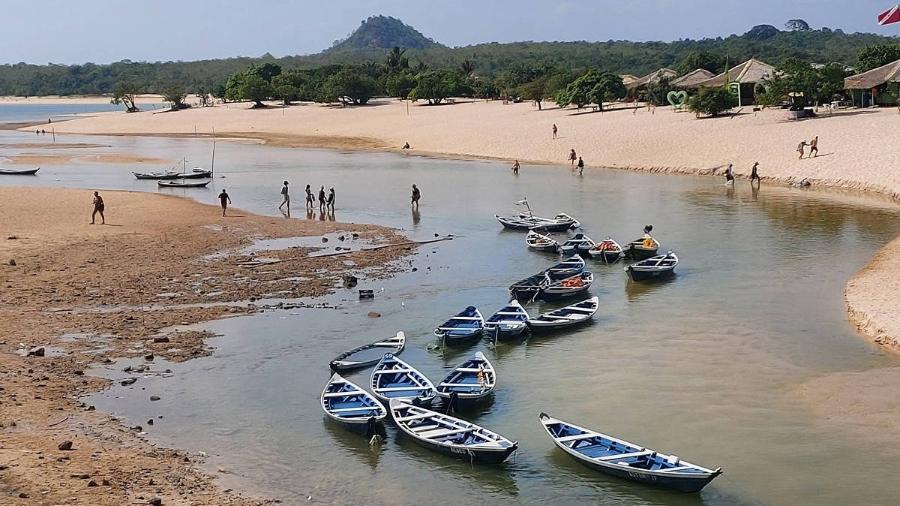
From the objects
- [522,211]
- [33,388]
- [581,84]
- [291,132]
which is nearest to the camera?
[33,388]

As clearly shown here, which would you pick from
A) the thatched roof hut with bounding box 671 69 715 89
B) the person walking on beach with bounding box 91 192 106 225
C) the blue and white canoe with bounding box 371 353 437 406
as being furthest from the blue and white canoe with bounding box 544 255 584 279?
the thatched roof hut with bounding box 671 69 715 89

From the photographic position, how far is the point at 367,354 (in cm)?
2286

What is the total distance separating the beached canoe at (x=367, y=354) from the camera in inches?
862

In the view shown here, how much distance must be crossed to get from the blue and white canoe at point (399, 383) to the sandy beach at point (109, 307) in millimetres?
4469

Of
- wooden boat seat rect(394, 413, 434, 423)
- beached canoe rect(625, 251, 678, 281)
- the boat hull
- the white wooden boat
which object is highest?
the white wooden boat

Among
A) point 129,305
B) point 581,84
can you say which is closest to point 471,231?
point 129,305

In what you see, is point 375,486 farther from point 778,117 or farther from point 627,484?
point 778,117

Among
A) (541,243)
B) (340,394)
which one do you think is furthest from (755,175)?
(340,394)

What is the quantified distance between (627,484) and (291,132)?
89.6m

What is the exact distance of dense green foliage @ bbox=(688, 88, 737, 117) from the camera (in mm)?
68000

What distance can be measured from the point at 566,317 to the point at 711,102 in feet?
155

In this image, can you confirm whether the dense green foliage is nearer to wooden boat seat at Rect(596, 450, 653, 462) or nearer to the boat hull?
wooden boat seat at Rect(596, 450, 653, 462)

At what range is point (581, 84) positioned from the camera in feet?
278

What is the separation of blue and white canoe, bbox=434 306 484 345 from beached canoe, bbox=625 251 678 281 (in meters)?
7.35
